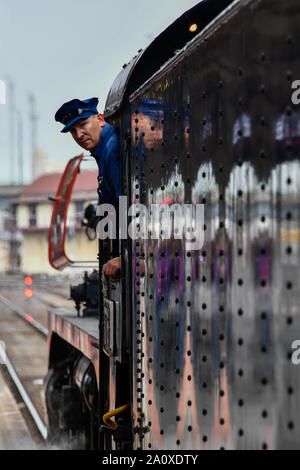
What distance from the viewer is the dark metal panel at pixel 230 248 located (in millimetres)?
1976

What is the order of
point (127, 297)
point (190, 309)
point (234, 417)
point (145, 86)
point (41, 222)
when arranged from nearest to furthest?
point (234, 417)
point (190, 309)
point (145, 86)
point (127, 297)
point (41, 222)

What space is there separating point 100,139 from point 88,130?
11 cm

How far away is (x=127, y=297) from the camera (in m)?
3.85

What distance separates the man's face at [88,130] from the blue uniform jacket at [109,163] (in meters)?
0.04

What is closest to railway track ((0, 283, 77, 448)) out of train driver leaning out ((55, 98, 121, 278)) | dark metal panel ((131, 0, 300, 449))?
train driver leaning out ((55, 98, 121, 278))

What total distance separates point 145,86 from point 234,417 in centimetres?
185

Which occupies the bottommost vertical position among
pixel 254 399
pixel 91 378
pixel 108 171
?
pixel 91 378

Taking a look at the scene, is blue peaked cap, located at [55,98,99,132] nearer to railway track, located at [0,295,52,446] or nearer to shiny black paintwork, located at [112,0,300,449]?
shiny black paintwork, located at [112,0,300,449]

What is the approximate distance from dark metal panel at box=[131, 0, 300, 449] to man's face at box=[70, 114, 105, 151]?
0.79 meters

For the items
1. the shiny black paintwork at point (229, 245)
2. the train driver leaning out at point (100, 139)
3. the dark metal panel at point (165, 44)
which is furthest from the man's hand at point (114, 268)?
the dark metal panel at point (165, 44)

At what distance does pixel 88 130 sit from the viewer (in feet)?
13.4

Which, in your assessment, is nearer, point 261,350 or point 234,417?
point 261,350
